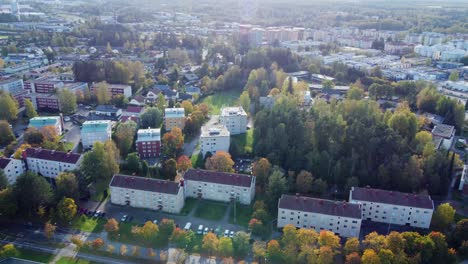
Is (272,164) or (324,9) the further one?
(324,9)

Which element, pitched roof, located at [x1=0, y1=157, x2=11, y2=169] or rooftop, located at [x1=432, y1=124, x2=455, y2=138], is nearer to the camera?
pitched roof, located at [x1=0, y1=157, x2=11, y2=169]

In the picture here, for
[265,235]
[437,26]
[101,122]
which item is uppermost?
[437,26]

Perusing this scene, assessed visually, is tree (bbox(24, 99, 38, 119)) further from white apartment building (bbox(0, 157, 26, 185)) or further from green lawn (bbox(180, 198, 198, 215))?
green lawn (bbox(180, 198, 198, 215))

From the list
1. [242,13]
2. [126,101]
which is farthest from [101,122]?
[242,13]

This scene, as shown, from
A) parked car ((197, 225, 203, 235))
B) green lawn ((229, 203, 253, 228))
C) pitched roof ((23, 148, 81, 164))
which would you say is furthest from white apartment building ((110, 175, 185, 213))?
pitched roof ((23, 148, 81, 164))

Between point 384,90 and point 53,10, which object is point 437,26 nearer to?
point 384,90

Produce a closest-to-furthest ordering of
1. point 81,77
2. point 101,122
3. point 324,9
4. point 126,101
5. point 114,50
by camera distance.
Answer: point 101,122
point 126,101
point 81,77
point 114,50
point 324,9
